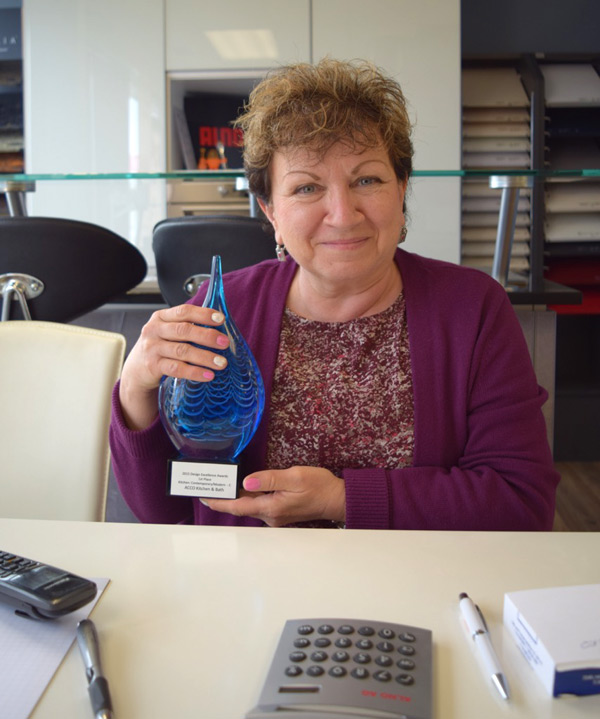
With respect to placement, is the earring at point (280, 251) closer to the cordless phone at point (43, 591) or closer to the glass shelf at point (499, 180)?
the glass shelf at point (499, 180)

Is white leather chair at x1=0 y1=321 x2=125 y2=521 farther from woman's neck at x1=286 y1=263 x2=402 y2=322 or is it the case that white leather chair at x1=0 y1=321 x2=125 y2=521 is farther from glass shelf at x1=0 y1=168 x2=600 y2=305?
glass shelf at x1=0 y1=168 x2=600 y2=305

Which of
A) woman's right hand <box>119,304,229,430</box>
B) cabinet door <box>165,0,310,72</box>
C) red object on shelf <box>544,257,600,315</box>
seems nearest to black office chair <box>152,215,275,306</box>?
woman's right hand <box>119,304,229,430</box>

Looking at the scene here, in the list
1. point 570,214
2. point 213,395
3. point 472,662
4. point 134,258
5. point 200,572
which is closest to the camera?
point 472,662

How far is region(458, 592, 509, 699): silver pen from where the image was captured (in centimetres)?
59

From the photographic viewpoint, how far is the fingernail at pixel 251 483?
0.97 metres

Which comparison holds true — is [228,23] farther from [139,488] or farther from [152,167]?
[139,488]

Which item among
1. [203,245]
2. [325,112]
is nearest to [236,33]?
[203,245]

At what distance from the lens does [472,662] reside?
63 centimetres

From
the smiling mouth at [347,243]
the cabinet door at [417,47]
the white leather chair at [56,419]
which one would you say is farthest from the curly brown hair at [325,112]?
the cabinet door at [417,47]

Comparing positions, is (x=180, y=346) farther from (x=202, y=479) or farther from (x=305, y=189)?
(x=305, y=189)

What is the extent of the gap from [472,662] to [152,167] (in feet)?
10.5

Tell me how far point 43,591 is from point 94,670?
4.4 inches

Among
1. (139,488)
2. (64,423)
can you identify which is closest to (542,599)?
(139,488)

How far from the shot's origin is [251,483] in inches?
38.2
